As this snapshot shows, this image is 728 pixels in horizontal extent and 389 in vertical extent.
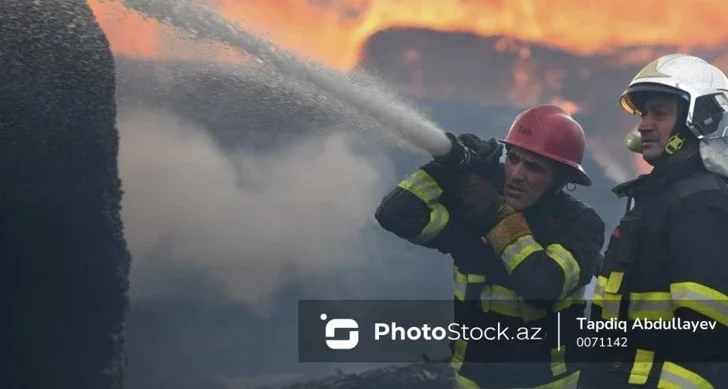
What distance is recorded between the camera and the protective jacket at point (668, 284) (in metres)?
2.63

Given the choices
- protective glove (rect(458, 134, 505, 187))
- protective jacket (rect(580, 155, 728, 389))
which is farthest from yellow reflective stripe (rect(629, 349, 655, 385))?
protective glove (rect(458, 134, 505, 187))

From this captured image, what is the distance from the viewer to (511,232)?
3.06 m

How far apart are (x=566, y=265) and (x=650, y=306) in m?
0.35

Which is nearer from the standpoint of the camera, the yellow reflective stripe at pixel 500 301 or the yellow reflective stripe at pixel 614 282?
the yellow reflective stripe at pixel 614 282

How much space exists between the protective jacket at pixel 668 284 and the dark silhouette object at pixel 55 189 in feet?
6.16

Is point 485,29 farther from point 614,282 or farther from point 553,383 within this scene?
point 553,383

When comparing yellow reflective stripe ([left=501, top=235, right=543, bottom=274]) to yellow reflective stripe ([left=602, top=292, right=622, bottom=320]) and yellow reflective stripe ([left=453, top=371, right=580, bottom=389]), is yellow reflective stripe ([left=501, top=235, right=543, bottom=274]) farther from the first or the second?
yellow reflective stripe ([left=453, top=371, right=580, bottom=389])

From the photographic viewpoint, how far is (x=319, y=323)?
10.0 ft

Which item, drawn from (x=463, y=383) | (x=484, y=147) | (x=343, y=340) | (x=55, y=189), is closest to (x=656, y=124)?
(x=484, y=147)

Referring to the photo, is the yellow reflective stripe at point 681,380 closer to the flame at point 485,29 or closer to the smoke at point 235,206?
the flame at point 485,29

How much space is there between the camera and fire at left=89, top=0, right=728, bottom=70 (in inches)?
116

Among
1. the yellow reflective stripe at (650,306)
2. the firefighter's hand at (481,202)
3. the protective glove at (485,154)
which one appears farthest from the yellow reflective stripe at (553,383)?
the protective glove at (485,154)

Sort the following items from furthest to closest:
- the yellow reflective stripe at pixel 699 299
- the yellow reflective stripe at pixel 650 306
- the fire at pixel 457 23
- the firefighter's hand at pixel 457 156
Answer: the firefighter's hand at pixel 457 156 < the fire at pixel 457 23 < the yellow reflective stripe at pixel 650 306 < the yellow reflective stripe at pixel 699 299

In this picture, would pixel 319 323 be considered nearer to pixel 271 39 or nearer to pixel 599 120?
pixel 271 39
